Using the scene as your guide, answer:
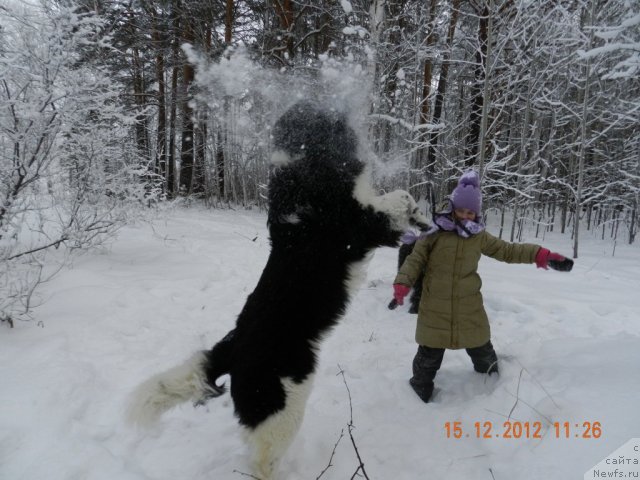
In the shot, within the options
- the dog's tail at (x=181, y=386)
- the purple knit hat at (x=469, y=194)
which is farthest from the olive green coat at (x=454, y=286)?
the dog's tail at (x=181, y=386)

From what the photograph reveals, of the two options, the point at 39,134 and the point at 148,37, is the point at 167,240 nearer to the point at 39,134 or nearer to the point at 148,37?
the point at 39,134

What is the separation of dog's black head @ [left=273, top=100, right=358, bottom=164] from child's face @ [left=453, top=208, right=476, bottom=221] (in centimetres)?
110

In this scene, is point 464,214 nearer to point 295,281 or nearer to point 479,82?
point 295,281

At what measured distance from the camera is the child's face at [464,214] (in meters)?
2.74

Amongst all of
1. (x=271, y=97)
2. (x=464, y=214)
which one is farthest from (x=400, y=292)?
(x=271, y=97)

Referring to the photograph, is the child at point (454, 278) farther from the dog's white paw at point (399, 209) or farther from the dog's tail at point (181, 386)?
the dog's tail at point (181, 386)

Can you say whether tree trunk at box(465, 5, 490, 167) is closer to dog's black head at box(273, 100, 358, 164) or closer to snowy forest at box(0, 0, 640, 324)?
snowy forest at box(0, 0, 640, 324)

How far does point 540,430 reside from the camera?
2.01 metres

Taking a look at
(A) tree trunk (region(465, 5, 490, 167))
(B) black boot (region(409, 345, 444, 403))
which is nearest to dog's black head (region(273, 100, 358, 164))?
(B) black boot (region(409, 345, 444, 403))

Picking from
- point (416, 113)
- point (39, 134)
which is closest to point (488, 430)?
point (39, 134)

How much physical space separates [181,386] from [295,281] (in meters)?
0.84

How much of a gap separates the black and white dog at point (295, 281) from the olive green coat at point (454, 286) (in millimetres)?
708

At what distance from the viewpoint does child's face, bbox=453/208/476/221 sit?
2740 mm

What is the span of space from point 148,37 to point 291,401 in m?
15.3
